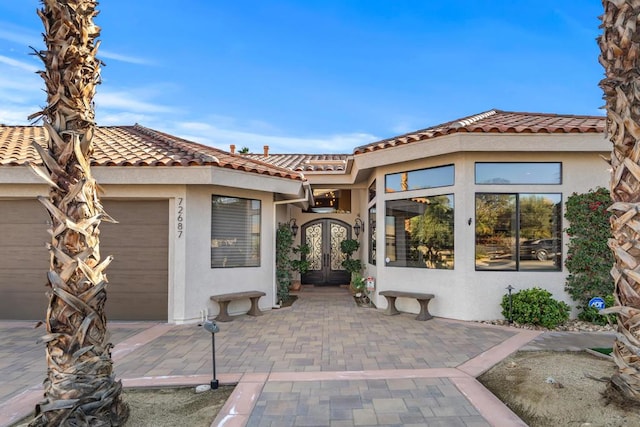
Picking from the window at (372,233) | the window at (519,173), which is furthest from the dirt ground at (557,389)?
the window at (372,233)

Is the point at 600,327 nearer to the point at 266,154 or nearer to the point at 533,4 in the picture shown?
the point at 533,4

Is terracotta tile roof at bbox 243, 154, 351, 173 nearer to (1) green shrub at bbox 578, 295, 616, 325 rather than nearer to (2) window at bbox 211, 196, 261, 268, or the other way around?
(2) window at bbox 211, 196, 261, 268

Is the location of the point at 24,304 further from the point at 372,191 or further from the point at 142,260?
the point at 372,191

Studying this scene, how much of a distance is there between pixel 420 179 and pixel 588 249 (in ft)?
12.9

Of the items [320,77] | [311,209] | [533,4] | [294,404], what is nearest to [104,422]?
[294,404]

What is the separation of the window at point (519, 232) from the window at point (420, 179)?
34.4 inches

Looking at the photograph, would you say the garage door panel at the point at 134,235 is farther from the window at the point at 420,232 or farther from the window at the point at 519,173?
the window at the point at 519,173

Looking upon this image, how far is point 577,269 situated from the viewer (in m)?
7.52

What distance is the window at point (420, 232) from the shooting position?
26.7 ft

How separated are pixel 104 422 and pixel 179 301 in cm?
470

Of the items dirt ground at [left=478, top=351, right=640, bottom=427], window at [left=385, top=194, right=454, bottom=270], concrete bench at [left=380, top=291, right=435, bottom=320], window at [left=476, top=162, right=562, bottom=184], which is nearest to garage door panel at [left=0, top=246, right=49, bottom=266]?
concrete bench at [left=380, top=291, right=435, bottom=320]

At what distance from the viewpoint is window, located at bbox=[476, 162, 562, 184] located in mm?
7766

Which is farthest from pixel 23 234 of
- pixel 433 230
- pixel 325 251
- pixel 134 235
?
pixel 433 230

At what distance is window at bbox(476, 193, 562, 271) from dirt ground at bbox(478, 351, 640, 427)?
8.28 ft
